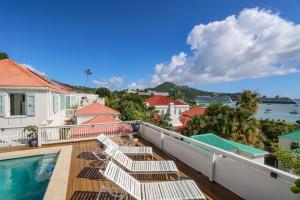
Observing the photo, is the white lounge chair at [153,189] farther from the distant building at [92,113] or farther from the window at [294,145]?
the window at [294,145]

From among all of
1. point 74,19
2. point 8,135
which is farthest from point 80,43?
point 8,135

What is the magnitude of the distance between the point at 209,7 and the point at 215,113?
11304 mm

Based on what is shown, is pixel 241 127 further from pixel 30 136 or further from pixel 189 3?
pixel 30 136

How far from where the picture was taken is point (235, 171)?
4910 mm

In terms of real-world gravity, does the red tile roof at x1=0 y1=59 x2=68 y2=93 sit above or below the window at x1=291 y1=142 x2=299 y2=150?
above

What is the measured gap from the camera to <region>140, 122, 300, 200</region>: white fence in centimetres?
383

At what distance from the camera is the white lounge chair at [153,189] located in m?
3.89

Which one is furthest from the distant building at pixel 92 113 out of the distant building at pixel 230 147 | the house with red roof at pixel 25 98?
the distant building at pixel 230 147

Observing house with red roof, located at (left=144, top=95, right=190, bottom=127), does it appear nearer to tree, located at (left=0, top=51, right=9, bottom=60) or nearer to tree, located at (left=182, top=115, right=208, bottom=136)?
tree, located at (left=182, top=115, right=208, bottom=136)

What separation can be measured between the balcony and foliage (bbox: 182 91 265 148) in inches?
520

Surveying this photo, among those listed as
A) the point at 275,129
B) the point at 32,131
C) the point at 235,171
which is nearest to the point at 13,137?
the point at 32,131

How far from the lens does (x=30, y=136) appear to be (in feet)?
31.2

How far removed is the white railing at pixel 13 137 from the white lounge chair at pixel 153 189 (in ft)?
22.8

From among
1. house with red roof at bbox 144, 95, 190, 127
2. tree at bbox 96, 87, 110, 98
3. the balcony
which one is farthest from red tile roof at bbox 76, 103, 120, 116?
tree at bbox 96, 87, 110, 98
